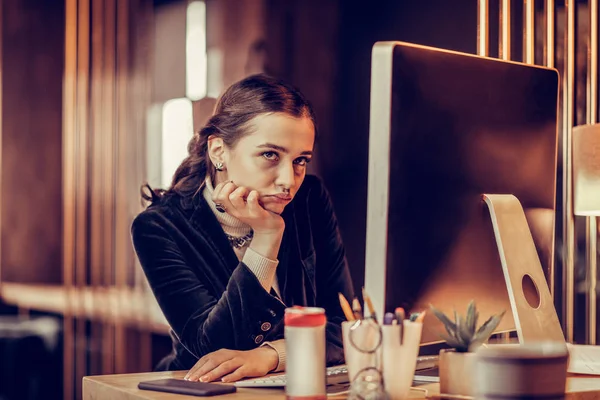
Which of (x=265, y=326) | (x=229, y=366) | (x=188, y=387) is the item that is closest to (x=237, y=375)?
(x=229, y=366)

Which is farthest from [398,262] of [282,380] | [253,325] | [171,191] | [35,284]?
[35,284]

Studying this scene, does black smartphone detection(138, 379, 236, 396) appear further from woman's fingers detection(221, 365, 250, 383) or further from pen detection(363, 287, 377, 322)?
pen detection(363, 287, 377, 322)

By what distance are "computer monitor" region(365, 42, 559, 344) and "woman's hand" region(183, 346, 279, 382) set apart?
0.34m

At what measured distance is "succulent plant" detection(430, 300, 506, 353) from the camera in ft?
3.54

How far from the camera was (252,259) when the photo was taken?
169 cm

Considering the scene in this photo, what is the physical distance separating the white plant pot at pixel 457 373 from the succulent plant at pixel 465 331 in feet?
0.05

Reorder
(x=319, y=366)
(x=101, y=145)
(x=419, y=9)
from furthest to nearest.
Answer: (x=101, y=145) < (x=419, y=9) < (x=319, y=366)

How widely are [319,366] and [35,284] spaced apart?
2948mm

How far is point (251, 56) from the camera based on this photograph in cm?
Result: 350

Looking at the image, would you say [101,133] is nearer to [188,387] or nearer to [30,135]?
[30,135]

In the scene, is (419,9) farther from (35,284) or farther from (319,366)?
(319,366)

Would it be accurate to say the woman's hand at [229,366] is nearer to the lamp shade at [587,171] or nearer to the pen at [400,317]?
the pen at [400,317]

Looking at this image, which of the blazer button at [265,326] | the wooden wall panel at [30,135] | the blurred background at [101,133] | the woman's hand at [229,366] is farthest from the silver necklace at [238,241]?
the wooden wall panel at [30,135]

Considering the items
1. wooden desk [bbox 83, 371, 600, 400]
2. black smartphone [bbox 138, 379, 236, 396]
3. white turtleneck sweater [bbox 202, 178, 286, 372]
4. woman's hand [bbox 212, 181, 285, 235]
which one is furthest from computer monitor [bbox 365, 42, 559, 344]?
woman's hand [bbox 212, 181, 285, 235]
